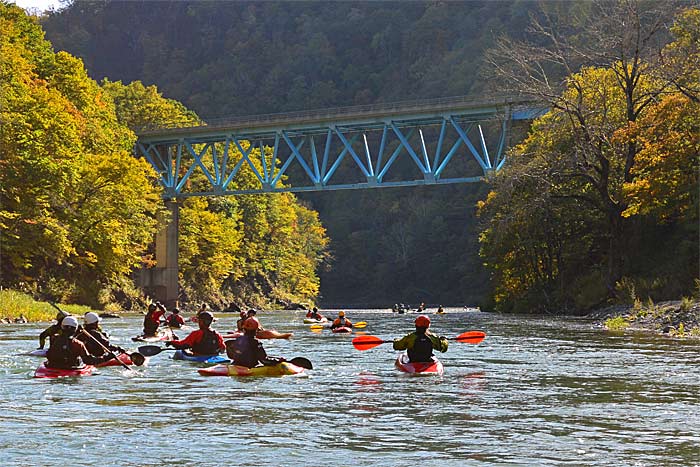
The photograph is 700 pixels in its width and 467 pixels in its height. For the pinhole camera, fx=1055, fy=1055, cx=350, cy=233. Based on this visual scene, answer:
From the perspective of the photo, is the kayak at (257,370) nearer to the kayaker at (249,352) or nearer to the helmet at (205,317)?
the kayaker at (249,352)

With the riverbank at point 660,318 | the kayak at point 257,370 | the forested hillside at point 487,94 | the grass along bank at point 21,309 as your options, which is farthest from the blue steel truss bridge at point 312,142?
the kayak at point 257,370

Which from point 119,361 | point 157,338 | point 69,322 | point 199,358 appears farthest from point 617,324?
point 69,322

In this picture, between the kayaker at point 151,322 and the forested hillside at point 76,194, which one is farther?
the forested hillside at point 76,194

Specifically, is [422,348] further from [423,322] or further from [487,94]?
[487,94]

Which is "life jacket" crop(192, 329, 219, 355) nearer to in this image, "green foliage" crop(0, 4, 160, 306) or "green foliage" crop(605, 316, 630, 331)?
"green foliage" crop(605, 316, 630, 331)

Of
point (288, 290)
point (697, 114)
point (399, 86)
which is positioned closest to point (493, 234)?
point (697, 114)

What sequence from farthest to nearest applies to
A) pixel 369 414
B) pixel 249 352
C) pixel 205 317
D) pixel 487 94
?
pixel 487 94
pixel 205 317
pixel 249 352
pixel 369 414

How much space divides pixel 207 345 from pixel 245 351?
3.76 metres

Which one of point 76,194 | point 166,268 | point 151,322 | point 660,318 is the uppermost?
point 76,194

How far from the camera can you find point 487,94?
6000cm

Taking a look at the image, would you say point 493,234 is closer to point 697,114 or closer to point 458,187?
point 697,114

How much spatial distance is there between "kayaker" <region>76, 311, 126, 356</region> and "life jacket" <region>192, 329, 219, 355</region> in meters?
2.39

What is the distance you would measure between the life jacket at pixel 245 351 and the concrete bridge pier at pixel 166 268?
54.5m

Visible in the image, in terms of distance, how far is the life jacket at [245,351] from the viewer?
2017cm
